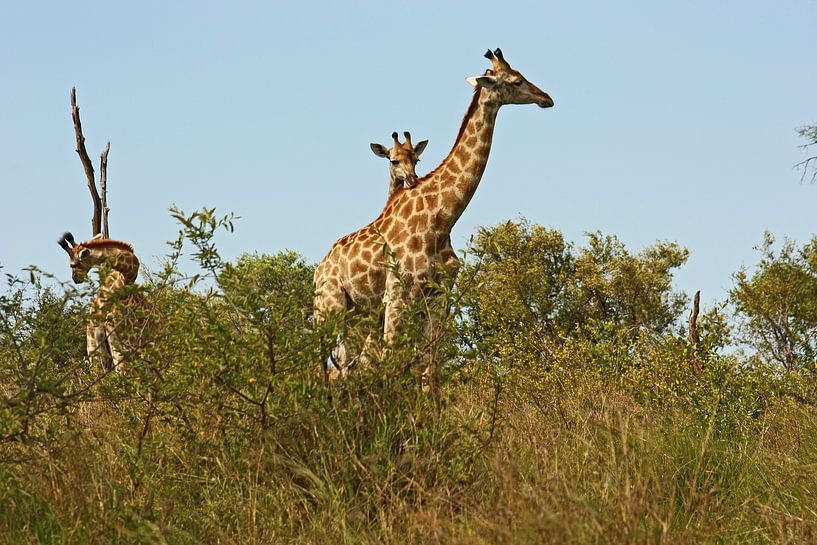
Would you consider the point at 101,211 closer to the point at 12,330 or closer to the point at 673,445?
the point at 12,330

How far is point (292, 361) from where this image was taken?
5.99 m

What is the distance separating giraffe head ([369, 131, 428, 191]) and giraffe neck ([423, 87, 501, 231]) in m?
3.64

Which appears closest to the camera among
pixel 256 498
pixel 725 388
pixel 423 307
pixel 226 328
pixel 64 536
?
pixel 64 536

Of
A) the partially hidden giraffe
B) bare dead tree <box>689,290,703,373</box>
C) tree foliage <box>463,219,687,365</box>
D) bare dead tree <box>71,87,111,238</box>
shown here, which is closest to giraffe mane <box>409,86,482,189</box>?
the partially hidden giraffe

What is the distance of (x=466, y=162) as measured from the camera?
32.7ft

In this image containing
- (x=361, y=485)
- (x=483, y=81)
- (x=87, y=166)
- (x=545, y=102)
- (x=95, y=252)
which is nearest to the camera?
(x=361, y=485)

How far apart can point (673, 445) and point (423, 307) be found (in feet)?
6.48

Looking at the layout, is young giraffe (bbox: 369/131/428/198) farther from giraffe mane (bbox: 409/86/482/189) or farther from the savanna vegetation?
the savanna vegetation

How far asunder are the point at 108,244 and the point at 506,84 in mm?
5681

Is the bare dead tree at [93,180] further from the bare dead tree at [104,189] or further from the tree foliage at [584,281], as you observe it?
the tree foliage at [584,281]

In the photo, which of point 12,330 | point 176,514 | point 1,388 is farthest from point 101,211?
point 176,514

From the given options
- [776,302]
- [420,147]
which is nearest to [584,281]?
[776,302]

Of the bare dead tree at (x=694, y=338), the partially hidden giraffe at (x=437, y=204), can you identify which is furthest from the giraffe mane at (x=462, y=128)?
the bare dead tree at (x=694, y=338)

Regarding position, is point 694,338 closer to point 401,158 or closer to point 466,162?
point 466,162
